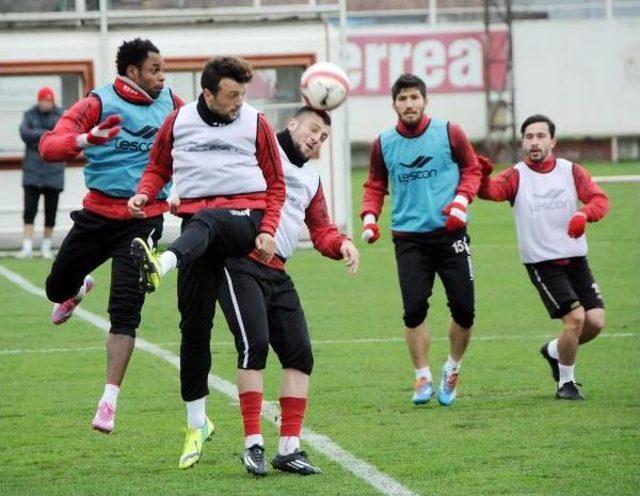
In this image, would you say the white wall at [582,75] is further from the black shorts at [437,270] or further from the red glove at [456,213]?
the red glove at [456,213]

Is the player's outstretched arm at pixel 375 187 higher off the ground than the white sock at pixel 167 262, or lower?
lower

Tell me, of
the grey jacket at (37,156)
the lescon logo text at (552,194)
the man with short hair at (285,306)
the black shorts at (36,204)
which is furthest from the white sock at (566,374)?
the black shorts at (36,204)

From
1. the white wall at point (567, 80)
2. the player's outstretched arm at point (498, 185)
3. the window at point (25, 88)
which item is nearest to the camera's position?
the player's outstretched arm at point (498, 185)

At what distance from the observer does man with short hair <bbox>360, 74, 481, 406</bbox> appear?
10.9 meters

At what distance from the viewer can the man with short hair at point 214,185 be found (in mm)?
8141

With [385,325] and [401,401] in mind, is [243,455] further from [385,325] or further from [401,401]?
[385,325]

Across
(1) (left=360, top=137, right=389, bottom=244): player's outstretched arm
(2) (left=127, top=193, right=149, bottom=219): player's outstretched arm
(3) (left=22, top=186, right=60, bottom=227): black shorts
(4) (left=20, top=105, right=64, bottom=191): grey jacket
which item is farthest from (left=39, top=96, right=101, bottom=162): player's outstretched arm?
(3) (left=22, top=186, right=60, bottom=227): black shorts

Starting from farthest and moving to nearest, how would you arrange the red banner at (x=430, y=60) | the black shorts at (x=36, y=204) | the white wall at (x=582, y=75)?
1. the white wall at (x=582, y=75)
2. the red banner at (x=430, y=60)
3. the black shorts at (x=36, y=204)

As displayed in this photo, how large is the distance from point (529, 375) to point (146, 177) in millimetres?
4429

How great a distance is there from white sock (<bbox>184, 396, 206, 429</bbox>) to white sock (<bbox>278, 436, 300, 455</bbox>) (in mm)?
459

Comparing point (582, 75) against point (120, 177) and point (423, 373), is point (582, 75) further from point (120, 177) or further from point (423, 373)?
point (120, 177)

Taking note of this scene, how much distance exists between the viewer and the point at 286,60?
23422 mm

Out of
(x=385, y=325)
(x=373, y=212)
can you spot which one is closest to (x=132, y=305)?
(x=373, y=212)

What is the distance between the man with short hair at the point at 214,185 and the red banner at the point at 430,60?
38.2 metres
